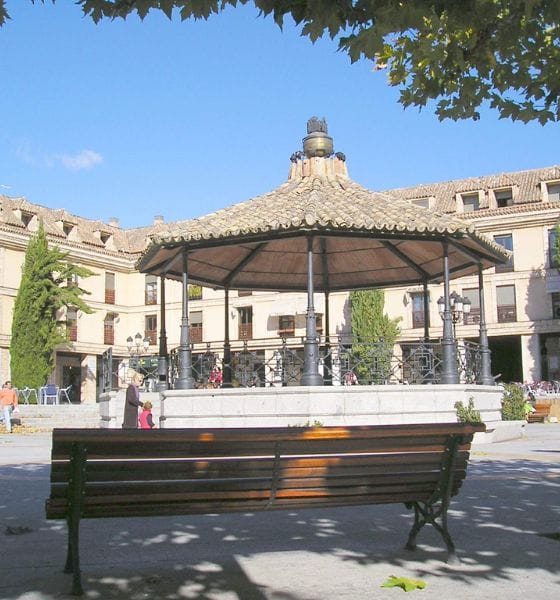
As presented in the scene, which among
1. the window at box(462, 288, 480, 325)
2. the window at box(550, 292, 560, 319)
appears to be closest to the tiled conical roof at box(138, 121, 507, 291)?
the window at box(462, 288, 480, 325)

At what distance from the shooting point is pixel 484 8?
17.5 feet

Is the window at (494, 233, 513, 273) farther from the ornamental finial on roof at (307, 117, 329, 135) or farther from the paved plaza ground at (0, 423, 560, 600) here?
the paved plaza ground at (0, 423, 560, 600)

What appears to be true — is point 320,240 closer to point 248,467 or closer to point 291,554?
point 291,554

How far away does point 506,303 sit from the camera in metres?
45.4

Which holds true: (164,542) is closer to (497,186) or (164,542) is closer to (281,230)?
(281,230)

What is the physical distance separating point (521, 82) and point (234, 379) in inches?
386

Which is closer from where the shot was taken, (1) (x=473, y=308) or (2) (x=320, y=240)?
(2) (x=320, y=240)

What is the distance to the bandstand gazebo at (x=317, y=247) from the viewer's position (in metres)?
13.7

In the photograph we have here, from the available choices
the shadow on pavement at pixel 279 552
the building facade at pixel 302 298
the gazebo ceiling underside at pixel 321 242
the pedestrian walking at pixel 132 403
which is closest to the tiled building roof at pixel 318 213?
the gazebo ceiling underside at pixel 321 242

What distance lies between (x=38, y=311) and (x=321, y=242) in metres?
30.7

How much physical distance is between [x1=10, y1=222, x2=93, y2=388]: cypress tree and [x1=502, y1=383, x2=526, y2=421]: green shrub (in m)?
30.5

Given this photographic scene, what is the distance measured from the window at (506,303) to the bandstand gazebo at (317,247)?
91.5 feet

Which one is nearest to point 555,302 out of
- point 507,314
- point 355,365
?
point 507,314

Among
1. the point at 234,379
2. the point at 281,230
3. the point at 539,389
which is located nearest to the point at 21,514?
the point at 281,230
